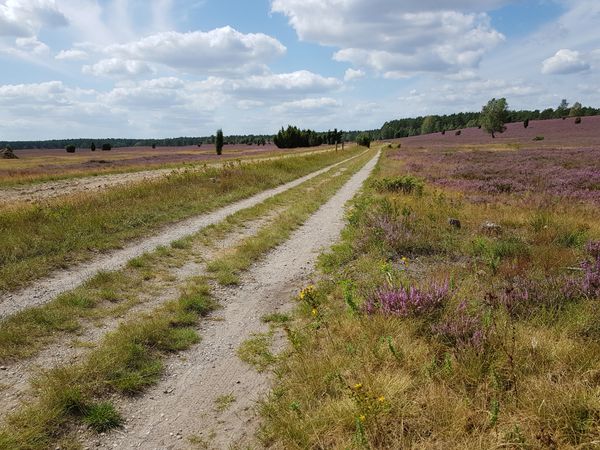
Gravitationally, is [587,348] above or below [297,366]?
above

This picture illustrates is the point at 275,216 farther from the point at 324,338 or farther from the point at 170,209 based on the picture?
the point at 324,338

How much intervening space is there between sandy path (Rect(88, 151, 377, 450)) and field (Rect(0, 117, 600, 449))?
2cm

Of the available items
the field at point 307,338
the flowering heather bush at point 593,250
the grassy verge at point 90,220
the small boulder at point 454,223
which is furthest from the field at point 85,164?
the flowering heather bush at point 593,250

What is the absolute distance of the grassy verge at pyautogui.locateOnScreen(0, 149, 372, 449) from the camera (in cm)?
357

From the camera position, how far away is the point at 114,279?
7578mm

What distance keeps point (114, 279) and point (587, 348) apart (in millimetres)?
7550

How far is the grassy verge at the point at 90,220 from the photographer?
8.66 meters

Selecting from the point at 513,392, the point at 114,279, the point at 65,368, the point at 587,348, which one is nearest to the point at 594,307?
the point at 587,348

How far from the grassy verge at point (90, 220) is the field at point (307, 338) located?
0.10 meters

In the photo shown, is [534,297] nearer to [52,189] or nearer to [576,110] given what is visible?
[52,189]

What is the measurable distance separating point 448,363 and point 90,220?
11372 mm

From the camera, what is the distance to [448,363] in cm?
377

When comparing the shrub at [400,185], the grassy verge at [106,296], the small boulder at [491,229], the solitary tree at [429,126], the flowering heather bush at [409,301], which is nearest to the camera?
the flowering heather bush at [409,301]

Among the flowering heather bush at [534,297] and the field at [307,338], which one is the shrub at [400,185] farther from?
the flowering heather bush at [534,297]
